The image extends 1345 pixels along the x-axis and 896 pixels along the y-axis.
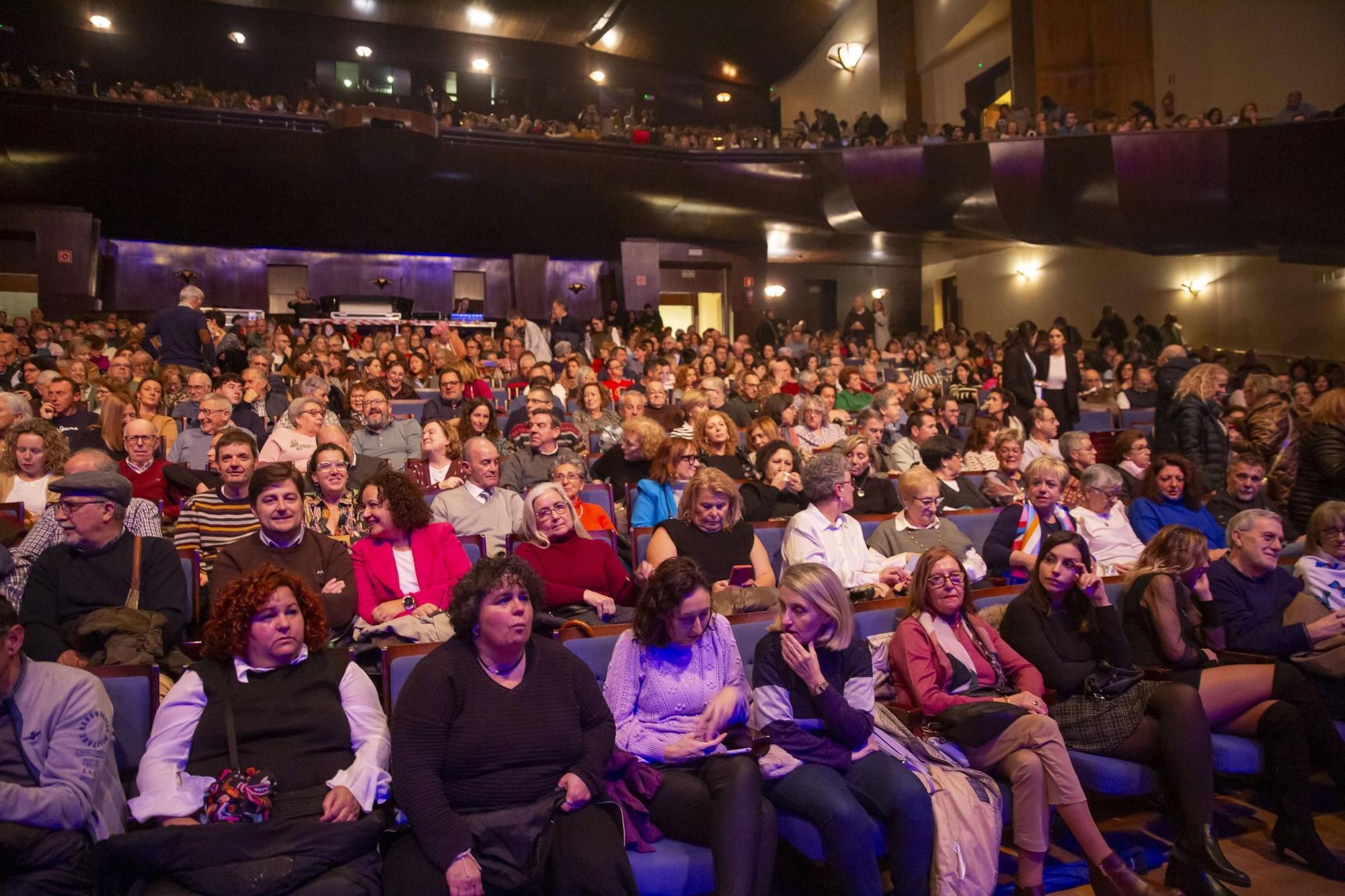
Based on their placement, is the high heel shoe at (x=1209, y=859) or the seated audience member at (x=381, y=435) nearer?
the high heel shoe at (x=1209, y=859)

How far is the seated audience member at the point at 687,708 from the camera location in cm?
199

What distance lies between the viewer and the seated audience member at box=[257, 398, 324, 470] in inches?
163

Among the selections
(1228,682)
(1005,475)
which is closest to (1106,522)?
(1005,475)

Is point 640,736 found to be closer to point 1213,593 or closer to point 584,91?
point 1213,593

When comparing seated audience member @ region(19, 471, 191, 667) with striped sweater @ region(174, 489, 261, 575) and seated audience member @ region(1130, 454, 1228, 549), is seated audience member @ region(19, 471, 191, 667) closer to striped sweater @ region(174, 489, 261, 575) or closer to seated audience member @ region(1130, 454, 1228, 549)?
striped sweater @ region(174, 489, 261, 575)

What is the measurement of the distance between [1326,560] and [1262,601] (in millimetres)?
281

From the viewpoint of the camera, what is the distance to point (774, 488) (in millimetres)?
4043

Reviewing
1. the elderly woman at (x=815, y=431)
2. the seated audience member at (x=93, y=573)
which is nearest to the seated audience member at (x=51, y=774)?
the seated audience member at (x=93, y=573)

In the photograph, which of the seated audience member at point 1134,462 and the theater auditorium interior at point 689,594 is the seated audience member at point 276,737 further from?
the seated audience member at point 1134,462

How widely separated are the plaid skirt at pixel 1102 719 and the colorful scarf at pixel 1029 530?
892 mm

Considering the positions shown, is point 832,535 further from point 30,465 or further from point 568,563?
point 30,465

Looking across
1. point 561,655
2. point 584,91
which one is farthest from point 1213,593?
point 584,91

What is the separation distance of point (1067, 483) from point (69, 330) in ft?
29.6

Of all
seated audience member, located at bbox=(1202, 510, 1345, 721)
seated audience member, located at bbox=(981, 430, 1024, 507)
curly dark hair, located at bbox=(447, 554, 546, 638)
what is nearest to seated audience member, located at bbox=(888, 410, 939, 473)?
seated audience member, located at bbox=(981, 430, 1024, 507)
